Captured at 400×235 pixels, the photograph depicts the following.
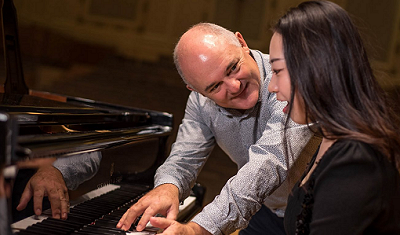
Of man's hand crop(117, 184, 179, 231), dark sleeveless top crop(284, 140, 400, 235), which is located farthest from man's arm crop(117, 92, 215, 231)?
dark sleeveless top crop(284, 140, 400, 235)

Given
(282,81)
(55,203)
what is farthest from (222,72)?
(55,203)

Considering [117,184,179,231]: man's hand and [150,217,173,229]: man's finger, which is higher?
[150,217,173,229]: man's finger

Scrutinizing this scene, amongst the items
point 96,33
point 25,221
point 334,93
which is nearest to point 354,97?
point 334,93

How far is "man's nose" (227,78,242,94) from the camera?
157 centimetres

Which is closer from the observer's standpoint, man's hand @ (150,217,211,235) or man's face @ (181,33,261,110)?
man's hand @ (150,217,211,235)

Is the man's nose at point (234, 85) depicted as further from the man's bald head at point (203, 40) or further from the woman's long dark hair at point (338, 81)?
the woman's long dark hair at point (338, 81)

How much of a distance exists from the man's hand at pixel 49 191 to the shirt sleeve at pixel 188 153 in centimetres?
42

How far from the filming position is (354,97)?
1.03 metres

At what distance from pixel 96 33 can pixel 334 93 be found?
3862mm

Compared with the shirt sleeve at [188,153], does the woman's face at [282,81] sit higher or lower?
higher

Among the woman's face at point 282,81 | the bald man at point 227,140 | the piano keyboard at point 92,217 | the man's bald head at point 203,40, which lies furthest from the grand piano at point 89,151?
the woman's face at point 282,81

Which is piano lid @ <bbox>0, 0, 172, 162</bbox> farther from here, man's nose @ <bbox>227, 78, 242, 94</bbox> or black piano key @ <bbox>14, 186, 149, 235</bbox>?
man's nose @ <bbox>227, 78, 242, 94</bbox>

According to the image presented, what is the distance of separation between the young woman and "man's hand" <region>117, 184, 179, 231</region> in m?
0.44

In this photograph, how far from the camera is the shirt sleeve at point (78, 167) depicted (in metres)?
1.11
